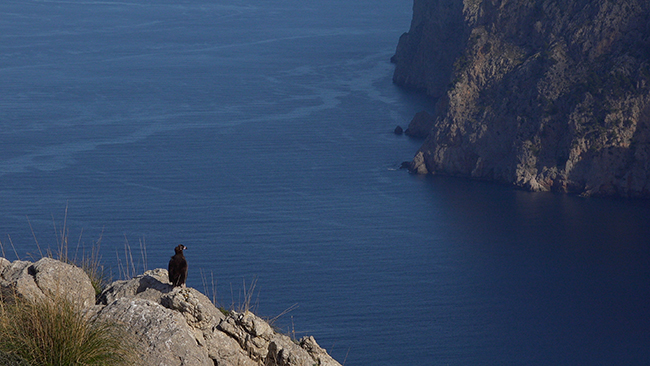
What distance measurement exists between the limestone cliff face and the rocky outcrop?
108 metres

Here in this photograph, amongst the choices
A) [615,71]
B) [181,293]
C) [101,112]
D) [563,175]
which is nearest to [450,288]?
[563,175]

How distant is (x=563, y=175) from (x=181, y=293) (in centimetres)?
11004

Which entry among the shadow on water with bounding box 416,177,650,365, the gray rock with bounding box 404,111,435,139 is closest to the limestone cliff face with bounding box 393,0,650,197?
the shadow on water with bounding box 416,177,650,365

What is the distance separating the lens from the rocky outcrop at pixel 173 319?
13.3 metres

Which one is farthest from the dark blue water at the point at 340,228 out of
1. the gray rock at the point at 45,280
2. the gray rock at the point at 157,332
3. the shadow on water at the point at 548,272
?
the gray rock at the point at 157,332

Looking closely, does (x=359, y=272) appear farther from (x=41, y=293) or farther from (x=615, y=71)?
(x=41, y=293)

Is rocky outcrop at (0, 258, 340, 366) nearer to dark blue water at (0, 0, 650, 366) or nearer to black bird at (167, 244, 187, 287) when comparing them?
black bird at (167, 244, 187, 287)

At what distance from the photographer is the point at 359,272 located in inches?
3748

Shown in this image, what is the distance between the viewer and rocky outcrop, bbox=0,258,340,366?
1334 cm

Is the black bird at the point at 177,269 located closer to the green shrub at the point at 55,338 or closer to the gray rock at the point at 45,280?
the gray rock at the point at 45,280

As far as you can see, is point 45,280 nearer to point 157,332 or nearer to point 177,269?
point 177,269

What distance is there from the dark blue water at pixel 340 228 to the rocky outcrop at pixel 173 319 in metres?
47.7

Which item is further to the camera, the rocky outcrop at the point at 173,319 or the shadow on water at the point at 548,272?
the shadow on water at the point at 548,272

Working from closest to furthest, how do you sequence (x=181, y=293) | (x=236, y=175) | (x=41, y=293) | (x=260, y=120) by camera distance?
1. (x=41, y=293)
2. (x=181, y=293)
3. (x=236, y=175)
4. (x=260, y=120)
